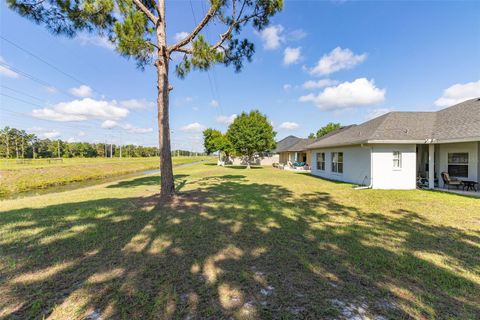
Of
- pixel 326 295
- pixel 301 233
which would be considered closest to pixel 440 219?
pixel 301 233

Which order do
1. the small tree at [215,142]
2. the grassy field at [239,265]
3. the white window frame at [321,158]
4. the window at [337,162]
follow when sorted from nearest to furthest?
the grassy field at [239,265], the window at [337,162], the white window frame at [321,158], the small tree at [215,142]

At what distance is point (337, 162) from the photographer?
1548cm

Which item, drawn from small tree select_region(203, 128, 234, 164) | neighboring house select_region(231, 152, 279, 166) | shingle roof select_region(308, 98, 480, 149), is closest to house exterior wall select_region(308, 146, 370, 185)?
shingle roof select_region(308, 98, 480, 149)

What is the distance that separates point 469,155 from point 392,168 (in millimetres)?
3070

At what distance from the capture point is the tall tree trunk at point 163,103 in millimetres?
7906

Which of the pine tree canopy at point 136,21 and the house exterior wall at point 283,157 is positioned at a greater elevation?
the pine tree canopy at point 136,21

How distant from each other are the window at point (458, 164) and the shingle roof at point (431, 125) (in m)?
1.30

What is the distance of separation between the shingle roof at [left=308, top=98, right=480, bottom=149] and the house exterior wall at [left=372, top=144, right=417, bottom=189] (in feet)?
2.00

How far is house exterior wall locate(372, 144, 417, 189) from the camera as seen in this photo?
37.2ft

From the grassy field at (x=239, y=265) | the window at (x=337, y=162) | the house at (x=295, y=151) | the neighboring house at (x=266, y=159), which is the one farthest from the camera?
the neighboring house at (x=266, y=159)

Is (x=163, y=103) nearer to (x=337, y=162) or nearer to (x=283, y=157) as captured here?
(x=337, y=162)

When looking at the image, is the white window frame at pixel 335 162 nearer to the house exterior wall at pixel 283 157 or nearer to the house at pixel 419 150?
the house at pixel 419 150

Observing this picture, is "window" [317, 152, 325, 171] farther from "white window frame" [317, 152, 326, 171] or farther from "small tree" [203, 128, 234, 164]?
"small tree" [203, 128, 234, 164]

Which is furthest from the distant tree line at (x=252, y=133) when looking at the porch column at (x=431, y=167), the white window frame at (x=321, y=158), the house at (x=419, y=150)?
the porch column at (x=431, y=167)
